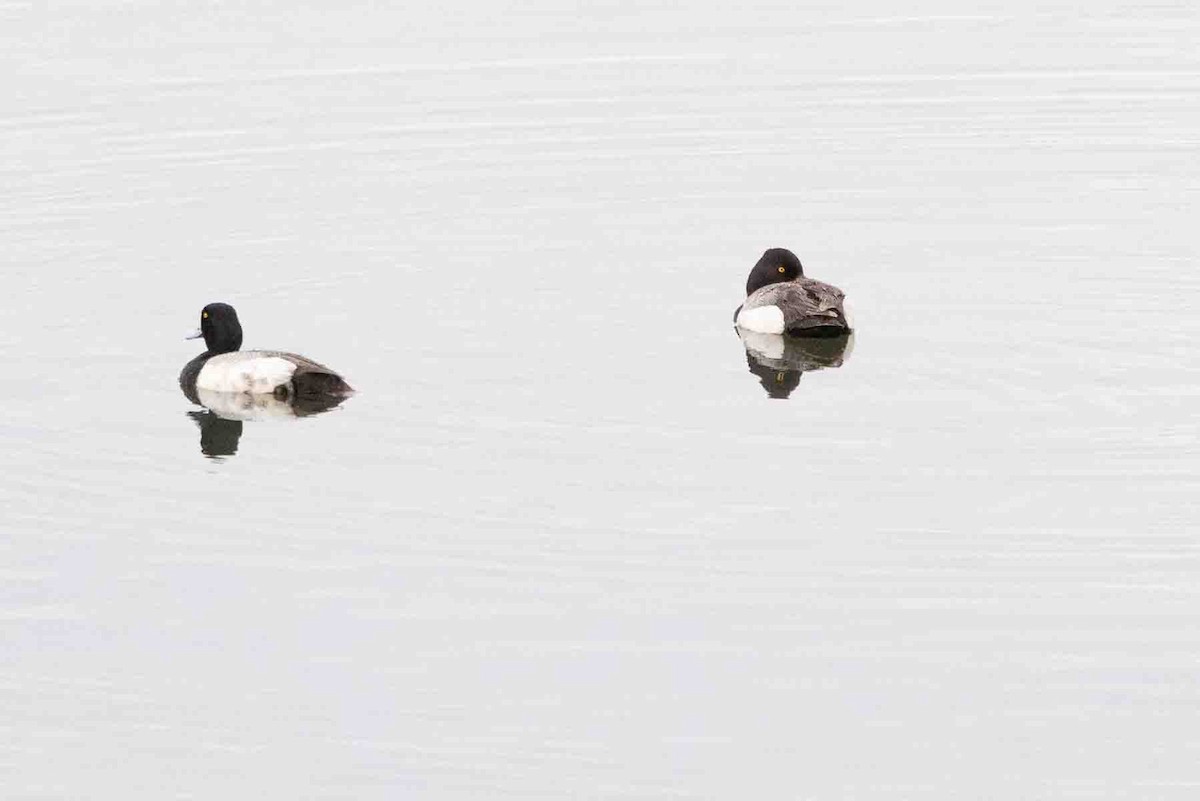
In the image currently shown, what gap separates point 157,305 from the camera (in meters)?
20.3

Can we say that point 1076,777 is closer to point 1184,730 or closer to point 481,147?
point 1184,730

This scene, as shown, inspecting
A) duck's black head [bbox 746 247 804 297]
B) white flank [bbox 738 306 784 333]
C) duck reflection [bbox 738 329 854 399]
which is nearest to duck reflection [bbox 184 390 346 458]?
duck reflection [bbox 738 329 854 399]

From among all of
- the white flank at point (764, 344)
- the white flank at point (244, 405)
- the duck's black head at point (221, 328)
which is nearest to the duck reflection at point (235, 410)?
the white flank at point (244, 405)

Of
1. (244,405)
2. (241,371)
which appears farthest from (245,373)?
(244,405)

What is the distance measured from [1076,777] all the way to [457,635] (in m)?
3.37

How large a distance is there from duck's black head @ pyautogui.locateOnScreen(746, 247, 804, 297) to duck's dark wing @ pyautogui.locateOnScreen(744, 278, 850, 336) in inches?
18.4

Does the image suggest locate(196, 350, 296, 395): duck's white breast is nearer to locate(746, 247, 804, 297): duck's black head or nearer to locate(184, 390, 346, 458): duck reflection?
locate(184, 390, 346, 458): duck reflection

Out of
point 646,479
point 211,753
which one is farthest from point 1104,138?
point 211,753

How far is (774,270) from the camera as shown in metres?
19.8

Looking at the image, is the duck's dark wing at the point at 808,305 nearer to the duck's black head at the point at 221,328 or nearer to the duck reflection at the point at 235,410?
the duck reflection at the point at 235,410

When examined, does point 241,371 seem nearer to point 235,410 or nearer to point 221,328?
point 235,410

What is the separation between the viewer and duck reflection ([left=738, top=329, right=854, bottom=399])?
58.0 feet

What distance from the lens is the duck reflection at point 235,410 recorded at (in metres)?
16.5

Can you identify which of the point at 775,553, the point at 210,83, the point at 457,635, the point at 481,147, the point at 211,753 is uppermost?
the point at 210,83
